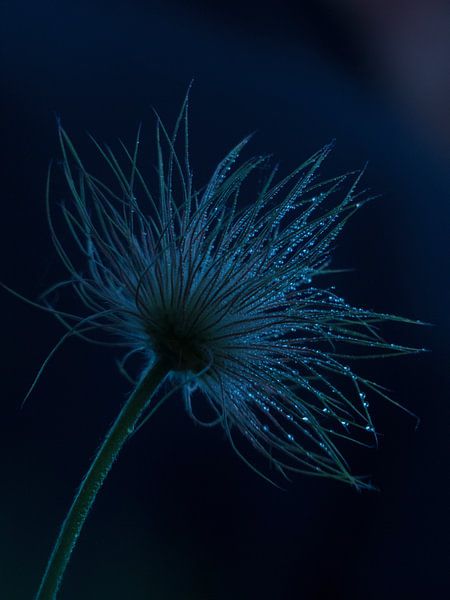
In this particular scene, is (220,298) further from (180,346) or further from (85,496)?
(85,496)

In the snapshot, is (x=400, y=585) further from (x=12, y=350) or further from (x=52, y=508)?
(x=12, y=350)

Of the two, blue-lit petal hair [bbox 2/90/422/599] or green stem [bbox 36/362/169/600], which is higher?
blue-lit petal hair [bbox 2/90/422/599]

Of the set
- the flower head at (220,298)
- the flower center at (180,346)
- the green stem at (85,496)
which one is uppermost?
the flower head at (220,298)

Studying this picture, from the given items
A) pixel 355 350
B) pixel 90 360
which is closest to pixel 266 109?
pixel 355 350

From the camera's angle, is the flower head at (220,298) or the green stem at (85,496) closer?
the green stem at (85,496)

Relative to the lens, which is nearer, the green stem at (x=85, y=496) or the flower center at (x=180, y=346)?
the green stem at (x=85, y=496)

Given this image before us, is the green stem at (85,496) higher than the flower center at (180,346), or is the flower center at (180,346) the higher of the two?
the flower center at (180,346)

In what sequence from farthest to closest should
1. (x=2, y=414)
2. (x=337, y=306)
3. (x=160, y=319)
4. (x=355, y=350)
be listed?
(x=355, y=350)
(x=2, y=414)
(x=337, y=306)
(x=160, y=319)

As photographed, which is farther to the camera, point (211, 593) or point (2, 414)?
point (211, 593)

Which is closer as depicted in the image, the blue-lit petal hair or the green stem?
the green stem
